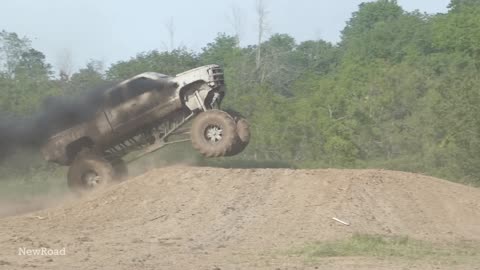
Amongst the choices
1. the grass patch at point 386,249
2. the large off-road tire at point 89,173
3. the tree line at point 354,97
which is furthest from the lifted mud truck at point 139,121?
the grass patch at point 386,249

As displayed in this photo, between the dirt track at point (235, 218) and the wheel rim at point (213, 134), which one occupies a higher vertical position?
the wheel rim at point (213, 134)

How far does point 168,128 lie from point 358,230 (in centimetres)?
719

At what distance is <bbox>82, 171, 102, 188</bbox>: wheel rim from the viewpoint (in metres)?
20.5

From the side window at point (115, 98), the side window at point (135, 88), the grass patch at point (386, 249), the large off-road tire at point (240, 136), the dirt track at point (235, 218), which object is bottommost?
the grass patch at point (386, 249)

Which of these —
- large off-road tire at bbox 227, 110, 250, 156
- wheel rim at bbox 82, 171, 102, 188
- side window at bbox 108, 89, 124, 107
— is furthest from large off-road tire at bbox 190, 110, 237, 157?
wheel rim at bbox 82, 171, 102, 188

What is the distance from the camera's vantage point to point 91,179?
811 inches

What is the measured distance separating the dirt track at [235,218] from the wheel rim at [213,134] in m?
2.10

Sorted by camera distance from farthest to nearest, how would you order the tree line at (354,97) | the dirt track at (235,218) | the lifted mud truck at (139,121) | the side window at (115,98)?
the tree line at (354,97), the side window at (115,98), the lifted mud truck at (139,121), the dirt track at (235,218)

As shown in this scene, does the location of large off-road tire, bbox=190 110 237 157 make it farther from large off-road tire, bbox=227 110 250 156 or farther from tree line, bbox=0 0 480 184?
tree line, bbox=0 0 480 184

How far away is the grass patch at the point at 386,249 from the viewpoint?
13586 mm

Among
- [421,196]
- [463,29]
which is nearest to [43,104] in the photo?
[421,196]

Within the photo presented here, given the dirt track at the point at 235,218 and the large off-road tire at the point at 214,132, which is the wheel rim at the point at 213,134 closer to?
the large off-road tire at the point at 214,132

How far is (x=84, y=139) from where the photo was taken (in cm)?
A: 2080

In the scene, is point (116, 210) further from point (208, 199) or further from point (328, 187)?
point (328, 187)
